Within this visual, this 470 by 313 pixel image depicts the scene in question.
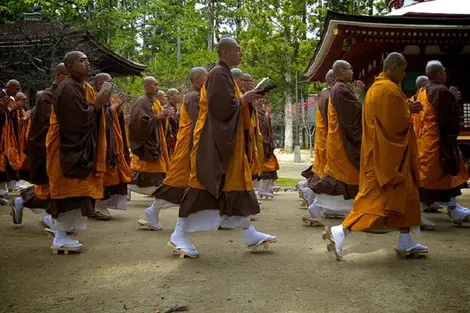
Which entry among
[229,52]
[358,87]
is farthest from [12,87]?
[358,87]

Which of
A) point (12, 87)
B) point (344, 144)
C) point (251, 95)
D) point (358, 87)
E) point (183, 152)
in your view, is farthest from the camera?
point (12, 87)

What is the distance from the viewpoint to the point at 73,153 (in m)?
5.21

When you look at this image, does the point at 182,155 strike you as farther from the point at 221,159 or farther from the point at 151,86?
the point at 151,86

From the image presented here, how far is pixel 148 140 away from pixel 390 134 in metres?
4.76

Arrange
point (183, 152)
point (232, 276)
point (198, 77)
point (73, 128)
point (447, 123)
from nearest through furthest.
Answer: point (232, 276) < point (73, 128) < point (183, 152) < point (198, 77) < point (447, 123)

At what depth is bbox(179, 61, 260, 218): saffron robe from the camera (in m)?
4.82

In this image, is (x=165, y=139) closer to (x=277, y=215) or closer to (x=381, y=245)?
(x=277, y=215)

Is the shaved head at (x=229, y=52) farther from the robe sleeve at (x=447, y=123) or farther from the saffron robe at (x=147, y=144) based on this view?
the saffron robe at (x=147, y=144)

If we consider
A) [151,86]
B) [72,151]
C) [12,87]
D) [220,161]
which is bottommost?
[220,161]

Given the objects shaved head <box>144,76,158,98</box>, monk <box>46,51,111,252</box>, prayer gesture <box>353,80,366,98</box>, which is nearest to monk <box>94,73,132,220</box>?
shaved head <box>144,76,158,98</box>

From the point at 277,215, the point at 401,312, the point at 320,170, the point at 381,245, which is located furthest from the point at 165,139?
the point at 401,312

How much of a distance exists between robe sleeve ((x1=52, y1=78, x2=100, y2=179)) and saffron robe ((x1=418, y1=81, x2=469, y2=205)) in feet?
13.9

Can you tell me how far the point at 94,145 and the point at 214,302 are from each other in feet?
8.12

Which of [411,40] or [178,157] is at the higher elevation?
[411,40]
